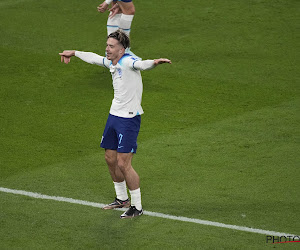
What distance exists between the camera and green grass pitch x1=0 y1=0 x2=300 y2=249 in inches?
358

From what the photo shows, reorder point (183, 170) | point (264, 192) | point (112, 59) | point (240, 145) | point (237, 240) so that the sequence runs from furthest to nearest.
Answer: point (240, 145)
point (183, 170)
point (264, 192)
point (112, 59)
point (237, 240)

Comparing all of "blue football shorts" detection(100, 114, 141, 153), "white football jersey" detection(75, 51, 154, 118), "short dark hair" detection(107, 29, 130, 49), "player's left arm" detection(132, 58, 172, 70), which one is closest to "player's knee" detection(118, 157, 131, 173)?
"blue football shorts" detection(100, 114, 141, 153)

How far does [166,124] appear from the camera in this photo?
12.8m

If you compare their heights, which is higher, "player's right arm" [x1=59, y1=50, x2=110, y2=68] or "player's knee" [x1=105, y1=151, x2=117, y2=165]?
"player's right arm" [x1=59, y1=50, x2=110, y2=68]

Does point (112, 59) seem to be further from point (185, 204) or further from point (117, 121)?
point (185, 204)

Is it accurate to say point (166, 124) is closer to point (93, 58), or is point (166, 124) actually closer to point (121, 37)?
point (93, 58)

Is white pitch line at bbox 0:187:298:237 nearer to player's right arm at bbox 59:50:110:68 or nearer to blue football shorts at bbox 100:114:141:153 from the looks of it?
blue football shorts at bbox 100:114:141:153

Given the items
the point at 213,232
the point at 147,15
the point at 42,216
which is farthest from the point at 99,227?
the point at 147,15

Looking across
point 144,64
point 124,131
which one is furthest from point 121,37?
point 124,131

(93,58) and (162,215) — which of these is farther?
(93,58)

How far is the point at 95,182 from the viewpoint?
10469 millimetres

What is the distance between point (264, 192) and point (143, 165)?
6.58 feet

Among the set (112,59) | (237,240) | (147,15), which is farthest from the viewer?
(147,15)

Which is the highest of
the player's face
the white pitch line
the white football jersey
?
the player's face
